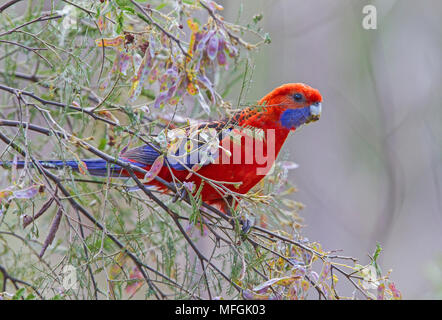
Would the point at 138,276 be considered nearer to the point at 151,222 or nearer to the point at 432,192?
the point at 151,222

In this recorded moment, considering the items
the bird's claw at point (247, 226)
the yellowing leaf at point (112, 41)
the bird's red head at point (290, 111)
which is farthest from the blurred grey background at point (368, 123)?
the yellowing leaf at point (112, 41)

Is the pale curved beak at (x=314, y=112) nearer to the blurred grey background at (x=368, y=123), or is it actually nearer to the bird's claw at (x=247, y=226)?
the bird's claw at (x=247, y=226)

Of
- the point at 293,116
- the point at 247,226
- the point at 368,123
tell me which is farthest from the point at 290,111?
the point at 368,123

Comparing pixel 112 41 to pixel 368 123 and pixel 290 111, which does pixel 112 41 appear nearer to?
pixel 290 111

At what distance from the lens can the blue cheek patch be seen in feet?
8.07

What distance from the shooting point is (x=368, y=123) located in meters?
6.58

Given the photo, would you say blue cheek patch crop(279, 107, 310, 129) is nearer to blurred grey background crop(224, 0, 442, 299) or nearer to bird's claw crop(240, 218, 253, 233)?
bird's claw crop(240, 218, 253, 233)

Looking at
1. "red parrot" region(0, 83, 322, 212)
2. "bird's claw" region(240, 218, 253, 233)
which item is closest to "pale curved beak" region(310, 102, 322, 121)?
"red parrot" region(0, 83, 322, 212)

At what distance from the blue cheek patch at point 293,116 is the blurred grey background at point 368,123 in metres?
3.77

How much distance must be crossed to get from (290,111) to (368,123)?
443 centimetres

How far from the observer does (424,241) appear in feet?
24.6

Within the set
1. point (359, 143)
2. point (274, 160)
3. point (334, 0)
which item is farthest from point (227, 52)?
point (334, 0)

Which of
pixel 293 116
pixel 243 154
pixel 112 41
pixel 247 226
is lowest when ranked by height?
pixel 247 226

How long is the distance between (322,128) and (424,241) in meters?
2.31
